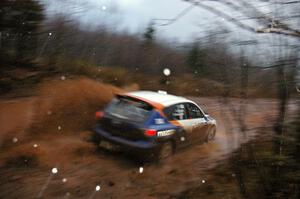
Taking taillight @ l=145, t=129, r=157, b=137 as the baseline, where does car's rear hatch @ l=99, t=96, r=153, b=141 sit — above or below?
above

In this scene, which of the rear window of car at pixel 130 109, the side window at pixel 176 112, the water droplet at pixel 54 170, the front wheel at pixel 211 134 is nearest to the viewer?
the water droplet at pixel 54 170

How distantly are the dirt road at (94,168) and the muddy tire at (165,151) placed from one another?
0.43 feet

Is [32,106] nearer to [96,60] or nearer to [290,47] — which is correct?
[96,60]

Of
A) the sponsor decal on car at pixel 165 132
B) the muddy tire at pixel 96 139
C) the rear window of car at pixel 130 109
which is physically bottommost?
the muddy tire at pixel 96 139

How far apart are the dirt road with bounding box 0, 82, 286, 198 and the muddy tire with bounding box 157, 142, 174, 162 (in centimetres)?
13

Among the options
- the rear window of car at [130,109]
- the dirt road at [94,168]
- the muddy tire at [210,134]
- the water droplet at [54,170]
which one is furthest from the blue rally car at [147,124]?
the water droplet at [54,170]

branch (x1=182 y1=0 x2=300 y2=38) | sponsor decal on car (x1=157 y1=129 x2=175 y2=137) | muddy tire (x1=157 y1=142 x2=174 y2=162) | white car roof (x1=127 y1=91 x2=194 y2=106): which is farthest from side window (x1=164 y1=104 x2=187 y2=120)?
branch (x1=182 y1=0 x2=300 y2=38)

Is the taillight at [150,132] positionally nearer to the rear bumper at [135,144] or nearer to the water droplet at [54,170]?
the rear bumper at [135,144]

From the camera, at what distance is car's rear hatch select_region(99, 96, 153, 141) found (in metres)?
8.54

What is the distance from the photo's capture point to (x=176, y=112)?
925 centimetres

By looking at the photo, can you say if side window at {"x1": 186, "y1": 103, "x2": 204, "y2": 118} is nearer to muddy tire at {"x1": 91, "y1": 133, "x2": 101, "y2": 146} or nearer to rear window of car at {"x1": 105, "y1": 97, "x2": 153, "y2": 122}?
rear window of car at {"x1": 105, "y1": 97, "x2": 153, "y2": 122}

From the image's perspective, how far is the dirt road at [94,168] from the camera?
22.1ft

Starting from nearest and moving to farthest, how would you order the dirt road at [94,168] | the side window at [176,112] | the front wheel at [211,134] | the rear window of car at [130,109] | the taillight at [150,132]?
the dirt road at [94,168], the taillight at [150,132], the rear window of car at [130,109], the side window at [176,112], the front wheel at [211,134]

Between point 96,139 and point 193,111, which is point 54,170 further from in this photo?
point 193,111
